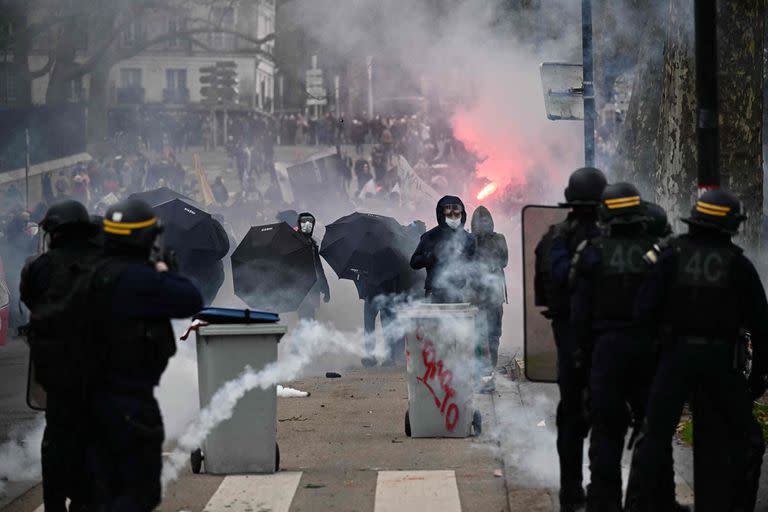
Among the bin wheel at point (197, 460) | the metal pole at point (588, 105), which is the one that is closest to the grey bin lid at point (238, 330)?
the bin wheel at point (197, 460)

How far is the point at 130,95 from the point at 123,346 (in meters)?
70.8

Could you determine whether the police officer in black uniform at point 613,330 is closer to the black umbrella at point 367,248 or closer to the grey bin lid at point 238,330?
the grey bin lid at point 238,330

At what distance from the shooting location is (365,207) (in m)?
29.4

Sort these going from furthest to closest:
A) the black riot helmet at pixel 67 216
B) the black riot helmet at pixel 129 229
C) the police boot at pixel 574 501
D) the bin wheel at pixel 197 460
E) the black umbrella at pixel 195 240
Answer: the black umbrella at pixel 195 240, the bin wheel at pixel 197 460, the police boot at pixel 574 501, the black riot helmet at pixel 67 216, the black riot helmet at pixel 129 229

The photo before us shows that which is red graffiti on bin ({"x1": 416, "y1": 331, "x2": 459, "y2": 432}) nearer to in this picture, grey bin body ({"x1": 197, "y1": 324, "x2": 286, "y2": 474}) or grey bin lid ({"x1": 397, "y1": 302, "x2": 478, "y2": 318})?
grey bin lid ({"x1": 397, "y1": 302, "x2": 478, "y2": 318})

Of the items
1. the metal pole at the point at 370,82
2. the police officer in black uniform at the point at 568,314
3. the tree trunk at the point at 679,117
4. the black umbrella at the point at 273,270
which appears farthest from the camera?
the metal pole at the point at 370,82

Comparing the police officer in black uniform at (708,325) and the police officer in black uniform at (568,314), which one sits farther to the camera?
the police officer in black uniform at (568,314)

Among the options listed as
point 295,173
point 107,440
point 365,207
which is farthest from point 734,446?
point 295,173

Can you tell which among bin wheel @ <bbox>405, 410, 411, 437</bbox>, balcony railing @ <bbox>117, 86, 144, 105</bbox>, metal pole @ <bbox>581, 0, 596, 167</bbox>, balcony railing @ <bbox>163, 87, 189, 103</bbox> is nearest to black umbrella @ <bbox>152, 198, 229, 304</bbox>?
metal pole @ <bbox>581, 0, 596, 167</bbox>

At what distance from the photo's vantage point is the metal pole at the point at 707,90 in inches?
323

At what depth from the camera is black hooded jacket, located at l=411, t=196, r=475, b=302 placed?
12547 millimetres

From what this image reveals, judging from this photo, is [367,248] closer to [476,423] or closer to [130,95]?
[476,423]

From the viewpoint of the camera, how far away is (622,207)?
22.0 ft

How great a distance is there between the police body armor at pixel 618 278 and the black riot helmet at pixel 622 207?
89 millimetres
